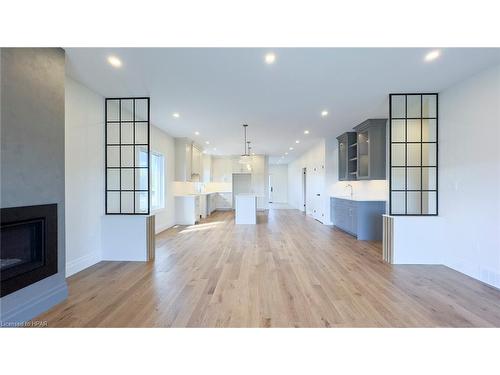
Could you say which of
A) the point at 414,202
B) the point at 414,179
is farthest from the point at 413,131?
the point at 414,202

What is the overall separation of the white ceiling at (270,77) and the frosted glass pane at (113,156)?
0.98 meters

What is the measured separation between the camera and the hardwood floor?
2250mm

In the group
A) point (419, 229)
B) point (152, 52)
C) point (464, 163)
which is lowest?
point (419, 229)

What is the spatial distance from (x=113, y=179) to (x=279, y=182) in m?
12.9

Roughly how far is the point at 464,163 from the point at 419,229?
3.95ft

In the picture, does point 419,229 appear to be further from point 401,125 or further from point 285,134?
point 285,134

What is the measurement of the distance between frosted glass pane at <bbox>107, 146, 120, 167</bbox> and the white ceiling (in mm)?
979

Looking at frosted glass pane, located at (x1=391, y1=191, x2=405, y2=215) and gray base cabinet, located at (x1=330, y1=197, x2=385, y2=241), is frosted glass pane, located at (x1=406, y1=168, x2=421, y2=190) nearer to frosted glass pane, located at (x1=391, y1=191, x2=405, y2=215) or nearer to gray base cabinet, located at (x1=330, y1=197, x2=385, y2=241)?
frosted glass pane, located at (x1=391, y1=191, x2=405, y2=215)

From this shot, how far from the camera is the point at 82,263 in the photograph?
12.0 feet

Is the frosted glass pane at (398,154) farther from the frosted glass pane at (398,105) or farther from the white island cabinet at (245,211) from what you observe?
the white island cabinet at (245,211)

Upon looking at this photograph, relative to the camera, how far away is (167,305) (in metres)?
2.54

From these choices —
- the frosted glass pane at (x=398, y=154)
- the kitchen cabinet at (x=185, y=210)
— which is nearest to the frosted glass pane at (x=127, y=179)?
the kitchen cabinet at (x=185, y=210)
